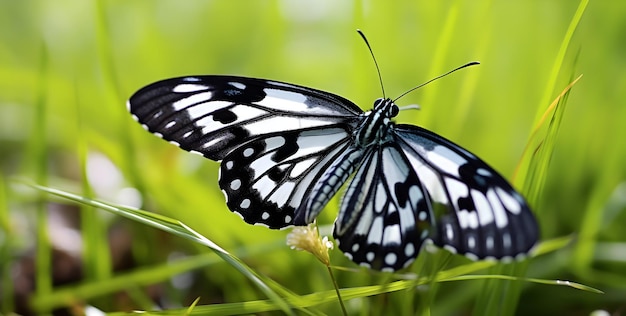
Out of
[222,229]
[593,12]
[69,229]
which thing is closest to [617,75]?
[593,12]

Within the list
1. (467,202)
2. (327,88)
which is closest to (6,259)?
(467,202)

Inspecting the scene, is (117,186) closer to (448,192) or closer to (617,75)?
(448,192)

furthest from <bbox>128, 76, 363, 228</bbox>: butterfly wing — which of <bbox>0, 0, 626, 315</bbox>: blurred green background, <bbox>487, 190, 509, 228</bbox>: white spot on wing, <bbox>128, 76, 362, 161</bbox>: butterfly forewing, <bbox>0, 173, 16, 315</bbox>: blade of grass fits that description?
<bbox>0, 173, 16, 315</bbox>: blade of grass

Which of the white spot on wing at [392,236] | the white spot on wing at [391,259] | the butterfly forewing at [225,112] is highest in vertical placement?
the butterfly forewing at [225,112]

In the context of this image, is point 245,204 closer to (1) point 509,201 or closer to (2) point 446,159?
(2) point 446,159

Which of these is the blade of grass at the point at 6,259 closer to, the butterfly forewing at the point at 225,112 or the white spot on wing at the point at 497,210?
the butterfly forewing at the point at 225,112

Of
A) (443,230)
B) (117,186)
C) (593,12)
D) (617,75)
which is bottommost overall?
(443,230)

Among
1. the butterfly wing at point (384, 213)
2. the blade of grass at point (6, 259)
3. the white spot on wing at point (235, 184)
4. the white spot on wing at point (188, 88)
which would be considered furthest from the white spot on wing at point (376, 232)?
the blade of grass at point (6, 259)
